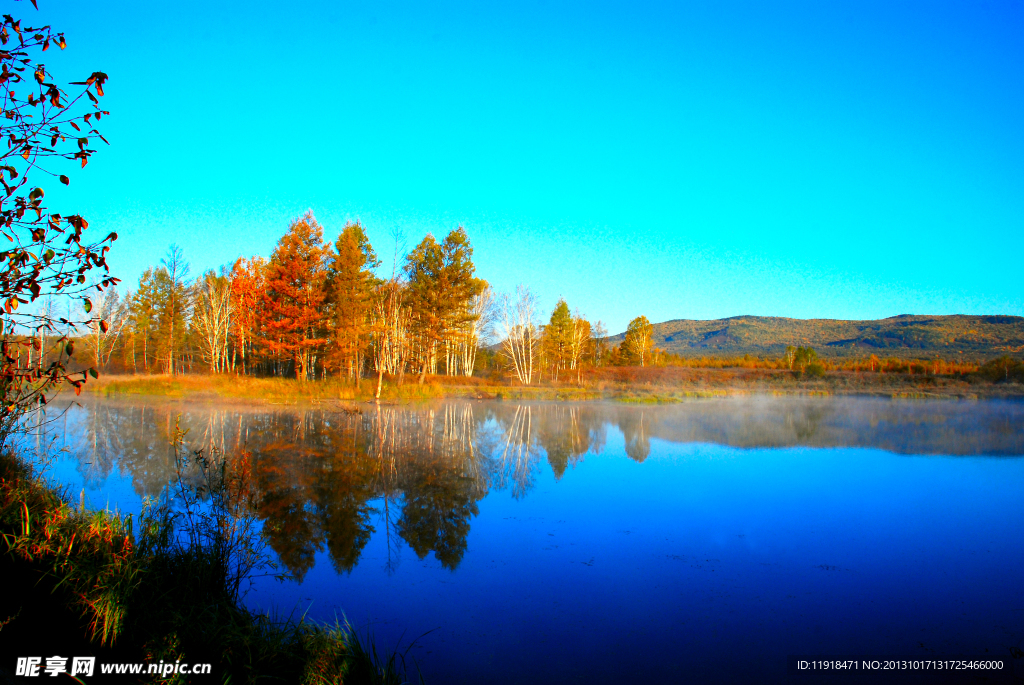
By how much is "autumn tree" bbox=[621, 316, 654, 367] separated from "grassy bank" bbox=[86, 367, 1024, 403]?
406 inches

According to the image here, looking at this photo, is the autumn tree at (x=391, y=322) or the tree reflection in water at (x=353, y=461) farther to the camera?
the autumn tree at (x=391, y=322)

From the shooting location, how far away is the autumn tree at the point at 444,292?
3756 centimetres

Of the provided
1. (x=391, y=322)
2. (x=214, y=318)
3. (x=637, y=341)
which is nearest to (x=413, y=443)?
(x=391, y=322)

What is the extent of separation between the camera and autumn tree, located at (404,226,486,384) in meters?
37.6

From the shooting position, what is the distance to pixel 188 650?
12.2 feet

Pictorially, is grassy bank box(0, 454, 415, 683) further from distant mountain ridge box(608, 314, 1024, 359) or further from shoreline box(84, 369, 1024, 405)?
distant mountain ridge box(608, 314, 1024, 359)

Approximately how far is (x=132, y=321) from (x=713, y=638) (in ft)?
185

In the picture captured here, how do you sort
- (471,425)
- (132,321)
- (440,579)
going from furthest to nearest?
(132,321)
(471,425)
(440,579)

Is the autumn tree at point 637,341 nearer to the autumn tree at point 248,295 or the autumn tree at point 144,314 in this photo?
the autumn tree at point 248,295

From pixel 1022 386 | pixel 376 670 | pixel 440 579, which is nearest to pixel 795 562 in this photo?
pixel 440 579

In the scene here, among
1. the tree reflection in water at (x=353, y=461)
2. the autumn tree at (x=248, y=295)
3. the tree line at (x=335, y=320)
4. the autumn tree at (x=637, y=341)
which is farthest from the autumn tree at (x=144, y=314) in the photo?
the autumn tree at (x=637, y=341)

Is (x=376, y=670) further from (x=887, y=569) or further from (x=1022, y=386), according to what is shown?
(x=1022, y=386)

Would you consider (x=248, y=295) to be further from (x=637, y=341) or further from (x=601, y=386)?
(x=637, y=341)

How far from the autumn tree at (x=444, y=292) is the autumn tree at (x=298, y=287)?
25.4ft
